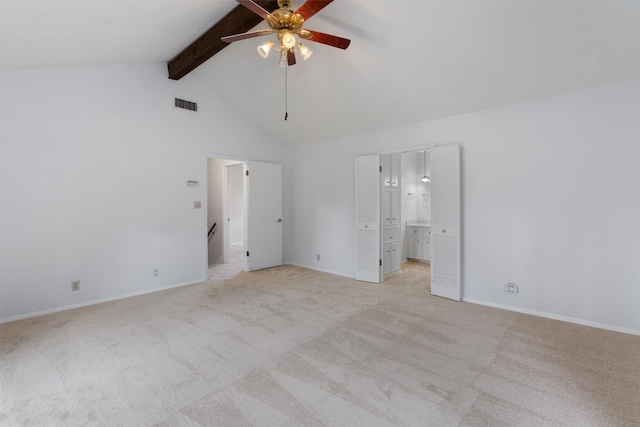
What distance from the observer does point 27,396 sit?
2.04 m

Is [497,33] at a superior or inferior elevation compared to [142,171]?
superior

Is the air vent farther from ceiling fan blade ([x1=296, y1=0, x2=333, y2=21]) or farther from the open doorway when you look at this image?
ceiling fan blade ([x1=296, y1=0, x2=333, y2=21])

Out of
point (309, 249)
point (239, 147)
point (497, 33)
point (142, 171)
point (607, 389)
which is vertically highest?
point (497, 33)

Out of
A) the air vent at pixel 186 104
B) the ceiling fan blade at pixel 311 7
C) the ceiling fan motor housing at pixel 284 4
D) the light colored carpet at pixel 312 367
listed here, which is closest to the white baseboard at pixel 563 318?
the light colored carpet at pixel 312 367

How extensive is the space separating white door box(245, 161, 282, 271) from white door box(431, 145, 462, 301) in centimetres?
316

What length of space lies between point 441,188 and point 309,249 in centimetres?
287

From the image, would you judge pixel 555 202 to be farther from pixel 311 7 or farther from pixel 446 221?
pixel 311 7

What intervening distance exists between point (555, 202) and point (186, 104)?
5315mm

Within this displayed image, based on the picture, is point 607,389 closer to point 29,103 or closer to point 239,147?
point 239,147

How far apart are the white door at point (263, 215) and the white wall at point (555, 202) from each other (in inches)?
112

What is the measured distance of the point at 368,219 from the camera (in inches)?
195

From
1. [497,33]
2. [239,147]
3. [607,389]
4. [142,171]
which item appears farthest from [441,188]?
[142,171]

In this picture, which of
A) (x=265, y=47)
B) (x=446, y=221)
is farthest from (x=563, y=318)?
(x=265, y=47)

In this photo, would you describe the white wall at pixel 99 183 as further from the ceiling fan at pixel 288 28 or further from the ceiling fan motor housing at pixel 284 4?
the ceiling fan motor housing at pixel 284 4
